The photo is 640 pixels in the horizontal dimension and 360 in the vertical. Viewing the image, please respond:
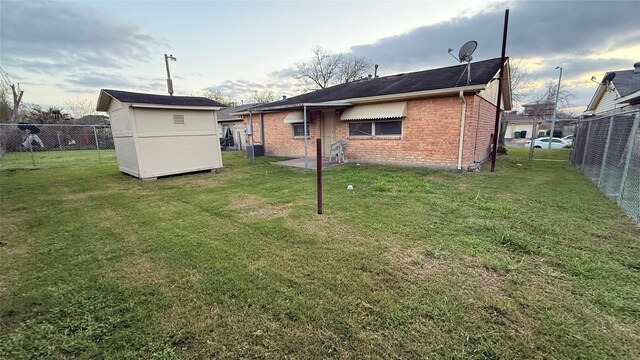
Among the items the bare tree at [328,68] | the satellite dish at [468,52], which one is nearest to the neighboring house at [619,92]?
the satellite dish at [468,52]

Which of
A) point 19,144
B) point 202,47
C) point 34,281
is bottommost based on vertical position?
point 34,281

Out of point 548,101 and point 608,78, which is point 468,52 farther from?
point 548,101

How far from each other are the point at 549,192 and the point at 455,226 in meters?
3.93

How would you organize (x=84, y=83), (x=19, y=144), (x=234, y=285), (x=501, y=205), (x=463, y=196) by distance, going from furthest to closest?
1. (x=84, y=83)
2. (x=19, y=144)
3. (x=463, y=196)
4. (x=501, y=205)
5. (x=234, y=285)

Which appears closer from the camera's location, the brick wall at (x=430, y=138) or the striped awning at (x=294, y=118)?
the brick wall at (x=430, y=138)

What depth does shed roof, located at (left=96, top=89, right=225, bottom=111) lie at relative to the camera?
7.95 meters

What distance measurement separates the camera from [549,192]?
5988mm

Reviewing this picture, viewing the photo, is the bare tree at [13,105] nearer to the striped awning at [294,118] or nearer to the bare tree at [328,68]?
the striped awning at [294,118]

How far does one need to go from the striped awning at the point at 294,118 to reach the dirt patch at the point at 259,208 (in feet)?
25.3

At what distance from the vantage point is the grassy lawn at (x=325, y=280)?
183 centimetres

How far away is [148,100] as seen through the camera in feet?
26.6

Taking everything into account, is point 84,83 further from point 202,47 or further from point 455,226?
point 455,226

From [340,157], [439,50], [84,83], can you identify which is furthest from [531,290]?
[84,83]

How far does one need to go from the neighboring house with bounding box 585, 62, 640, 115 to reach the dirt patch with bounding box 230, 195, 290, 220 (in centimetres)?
1332
